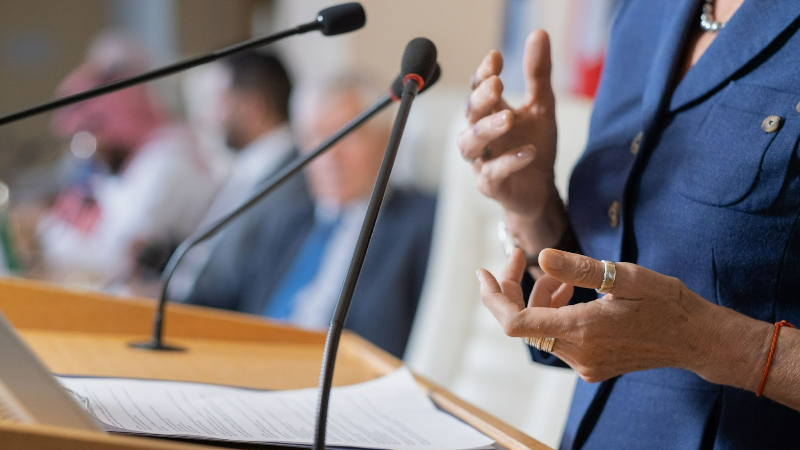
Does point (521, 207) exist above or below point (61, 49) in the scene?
below

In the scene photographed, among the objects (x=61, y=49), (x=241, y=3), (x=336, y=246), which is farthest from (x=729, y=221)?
(x=61, y=49)

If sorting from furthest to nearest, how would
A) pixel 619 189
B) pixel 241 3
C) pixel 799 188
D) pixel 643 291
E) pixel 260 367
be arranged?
pixel 241 3
pixel 260 367
pixel 619 189
pixel 799 188
pixel 643 291

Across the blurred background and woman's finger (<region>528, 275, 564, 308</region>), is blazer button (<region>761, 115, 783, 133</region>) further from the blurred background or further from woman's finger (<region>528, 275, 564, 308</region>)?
the blurred background

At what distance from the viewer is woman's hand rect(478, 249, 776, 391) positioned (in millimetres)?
541

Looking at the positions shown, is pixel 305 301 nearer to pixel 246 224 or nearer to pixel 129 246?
pixel 246 224

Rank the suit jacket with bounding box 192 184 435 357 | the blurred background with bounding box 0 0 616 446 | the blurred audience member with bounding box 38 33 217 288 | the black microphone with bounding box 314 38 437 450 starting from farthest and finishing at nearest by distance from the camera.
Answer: the blurred audience member with bounding box 38 33 217 288 < the suit jacket with bounding box 192 184 435 357 < the blurred background with bounding box 0 0 616 446 < the black microphone with bounding box 314 38 437 450

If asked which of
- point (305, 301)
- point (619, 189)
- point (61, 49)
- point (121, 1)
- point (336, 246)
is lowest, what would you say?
point (305, 301)

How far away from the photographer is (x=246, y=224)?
285 centimetres

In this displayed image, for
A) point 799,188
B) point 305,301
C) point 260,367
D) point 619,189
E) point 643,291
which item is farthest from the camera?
point 305,301

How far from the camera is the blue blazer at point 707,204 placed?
671 mm

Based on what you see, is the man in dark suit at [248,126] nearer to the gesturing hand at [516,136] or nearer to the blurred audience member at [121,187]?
the blurred audience member at [121,187]

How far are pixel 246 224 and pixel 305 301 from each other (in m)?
0.55

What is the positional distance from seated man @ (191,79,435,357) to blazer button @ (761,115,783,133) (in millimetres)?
1572

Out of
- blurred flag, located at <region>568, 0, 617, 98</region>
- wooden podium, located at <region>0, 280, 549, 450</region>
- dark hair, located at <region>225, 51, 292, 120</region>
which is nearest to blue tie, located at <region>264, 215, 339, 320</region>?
blurred flag, located at <region>568, 0, 617, 98</region>
